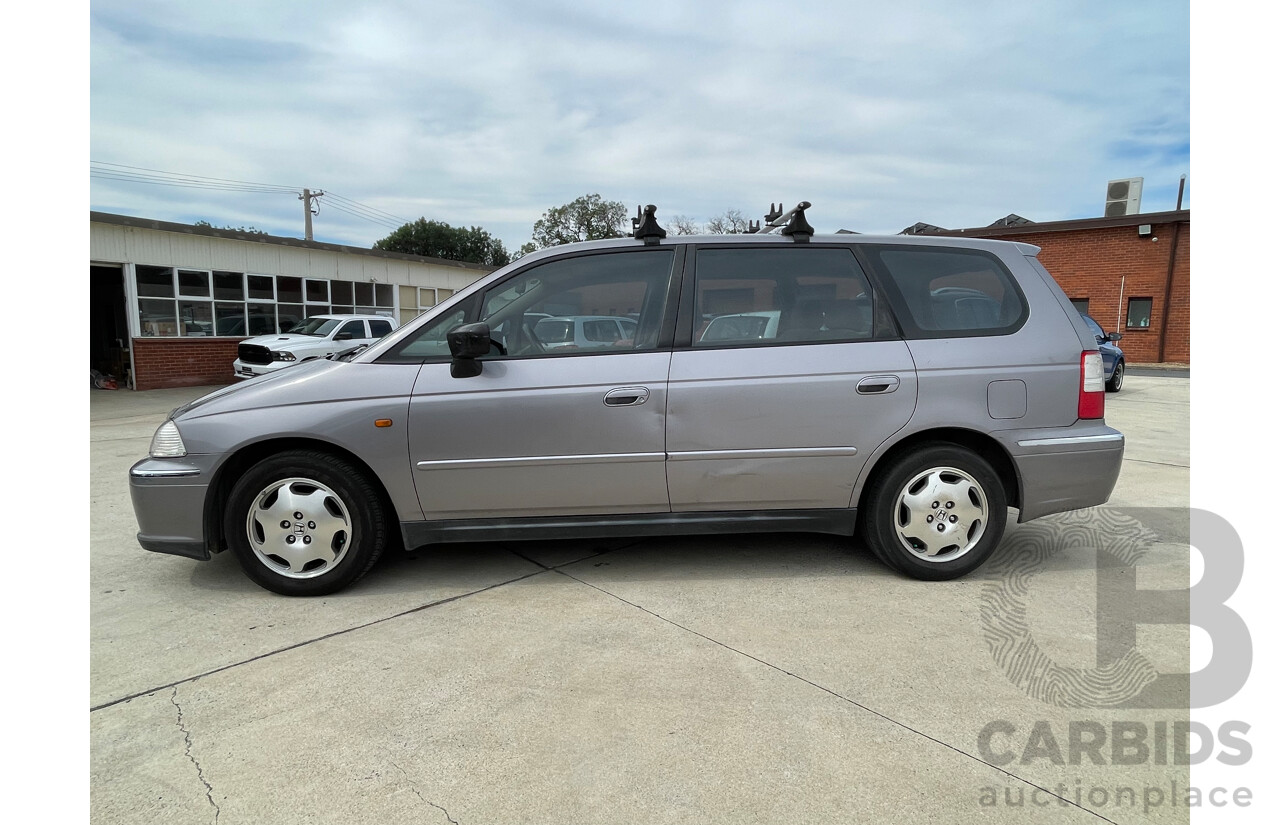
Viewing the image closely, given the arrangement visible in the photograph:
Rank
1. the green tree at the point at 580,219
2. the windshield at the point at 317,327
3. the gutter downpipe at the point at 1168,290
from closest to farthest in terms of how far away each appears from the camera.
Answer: the windshield at the point at 317,327
the gutter downpipe at the point at 1168,290
the green tree at the point at 580,219

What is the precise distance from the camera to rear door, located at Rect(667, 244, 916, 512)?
143 inches

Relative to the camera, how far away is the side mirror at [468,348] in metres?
3.43

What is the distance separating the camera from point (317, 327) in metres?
16.3

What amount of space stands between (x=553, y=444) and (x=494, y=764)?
5.26ft

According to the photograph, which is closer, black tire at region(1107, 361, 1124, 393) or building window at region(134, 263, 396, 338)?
black tire at region(1107, 361, 1124, 393)

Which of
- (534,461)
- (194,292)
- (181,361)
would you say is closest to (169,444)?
(534,461)

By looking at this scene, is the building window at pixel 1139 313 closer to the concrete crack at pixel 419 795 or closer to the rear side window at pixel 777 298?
the rear side window at pixel 777 298

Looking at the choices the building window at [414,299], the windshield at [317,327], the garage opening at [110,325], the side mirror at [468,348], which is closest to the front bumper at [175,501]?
the side mirror at [468,348]

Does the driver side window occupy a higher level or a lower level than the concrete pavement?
higher

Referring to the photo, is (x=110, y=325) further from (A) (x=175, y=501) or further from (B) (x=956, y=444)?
(B) (x=956, y=444)

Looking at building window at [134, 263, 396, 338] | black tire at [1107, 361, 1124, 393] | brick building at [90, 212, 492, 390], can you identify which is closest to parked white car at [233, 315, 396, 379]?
brick building at [90, 212, 492, 390]

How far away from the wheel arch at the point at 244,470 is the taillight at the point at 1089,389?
355 centimetres

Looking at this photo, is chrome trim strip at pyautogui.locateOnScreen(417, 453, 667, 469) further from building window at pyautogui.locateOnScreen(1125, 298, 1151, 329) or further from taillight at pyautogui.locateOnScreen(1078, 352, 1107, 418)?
building window at pyautogui.locateOnScreen(1125, 298, 1151, 329)

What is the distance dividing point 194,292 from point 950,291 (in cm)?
1778
